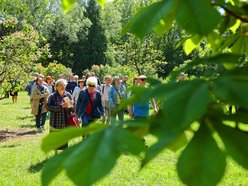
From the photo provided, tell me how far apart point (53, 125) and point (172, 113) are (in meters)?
7.67

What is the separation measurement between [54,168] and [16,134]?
12.9m

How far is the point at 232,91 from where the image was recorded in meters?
0.78

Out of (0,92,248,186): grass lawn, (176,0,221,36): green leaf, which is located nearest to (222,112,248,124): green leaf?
(176,0,221,36): green leaf

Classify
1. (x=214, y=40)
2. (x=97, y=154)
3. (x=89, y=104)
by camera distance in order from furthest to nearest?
(x=89, y=104)
(x=214, y=40)
(x=97, y=154)

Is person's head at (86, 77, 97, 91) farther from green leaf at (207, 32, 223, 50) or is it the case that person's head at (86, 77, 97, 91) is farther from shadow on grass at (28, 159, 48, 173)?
green leaf at (207, 32, 223, 50)

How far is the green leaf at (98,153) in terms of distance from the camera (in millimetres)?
727

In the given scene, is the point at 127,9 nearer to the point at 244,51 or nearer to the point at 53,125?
the point at 53,125

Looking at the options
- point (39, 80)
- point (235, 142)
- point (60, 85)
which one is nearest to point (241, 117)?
point (235, 142)

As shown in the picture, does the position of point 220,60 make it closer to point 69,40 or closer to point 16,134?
point 16,134

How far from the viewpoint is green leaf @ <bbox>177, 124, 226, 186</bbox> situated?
2.59 ft

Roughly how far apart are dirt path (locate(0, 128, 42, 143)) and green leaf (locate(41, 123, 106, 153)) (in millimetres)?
11777

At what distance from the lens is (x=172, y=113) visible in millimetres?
751

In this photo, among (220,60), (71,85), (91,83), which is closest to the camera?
(220,60)

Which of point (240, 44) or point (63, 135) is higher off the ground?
point (240, 44)
